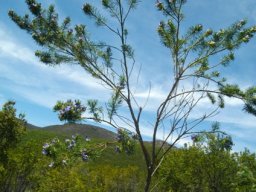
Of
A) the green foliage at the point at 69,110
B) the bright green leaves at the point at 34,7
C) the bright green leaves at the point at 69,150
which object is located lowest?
the bright green leaves at the point at 69,150

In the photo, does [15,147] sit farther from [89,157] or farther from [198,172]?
[198,172]

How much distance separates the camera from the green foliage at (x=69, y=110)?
8055 millimetres

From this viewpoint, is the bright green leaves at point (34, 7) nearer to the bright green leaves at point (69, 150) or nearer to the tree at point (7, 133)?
the bright green leaves at point (69, 150)

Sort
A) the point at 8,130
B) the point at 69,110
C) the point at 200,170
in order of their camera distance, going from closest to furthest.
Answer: the point at 69,110, the point at 8,130, the point at 200,170

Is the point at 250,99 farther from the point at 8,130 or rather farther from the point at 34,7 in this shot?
the point at 8,130

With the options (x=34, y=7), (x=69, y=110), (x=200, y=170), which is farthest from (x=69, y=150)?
(x=200, y=170)

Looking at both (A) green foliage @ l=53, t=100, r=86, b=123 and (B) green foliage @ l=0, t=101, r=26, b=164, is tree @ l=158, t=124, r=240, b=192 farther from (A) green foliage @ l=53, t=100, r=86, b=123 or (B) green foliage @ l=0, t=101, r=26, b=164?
(A) green foliage @ l=53, t=100, r=86, b=123

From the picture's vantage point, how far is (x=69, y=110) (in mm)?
8055

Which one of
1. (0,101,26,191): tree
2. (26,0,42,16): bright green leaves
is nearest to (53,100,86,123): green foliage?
(26,0,42,16): bright green leaves

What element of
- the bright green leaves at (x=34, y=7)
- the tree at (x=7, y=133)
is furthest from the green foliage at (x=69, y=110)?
the tree at (x=7, y=133)

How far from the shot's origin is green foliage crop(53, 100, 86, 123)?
8.05 meters

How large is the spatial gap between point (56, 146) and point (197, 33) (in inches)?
164

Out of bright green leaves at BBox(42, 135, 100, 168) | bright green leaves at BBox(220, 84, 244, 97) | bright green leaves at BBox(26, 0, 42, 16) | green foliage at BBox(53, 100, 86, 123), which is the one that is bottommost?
bright green leaves at BBox(42, 135, 100, 168)

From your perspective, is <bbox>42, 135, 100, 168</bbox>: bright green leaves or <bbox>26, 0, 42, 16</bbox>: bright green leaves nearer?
<bbox>42, 135, 100, 168</bbox>: bright green leaves
